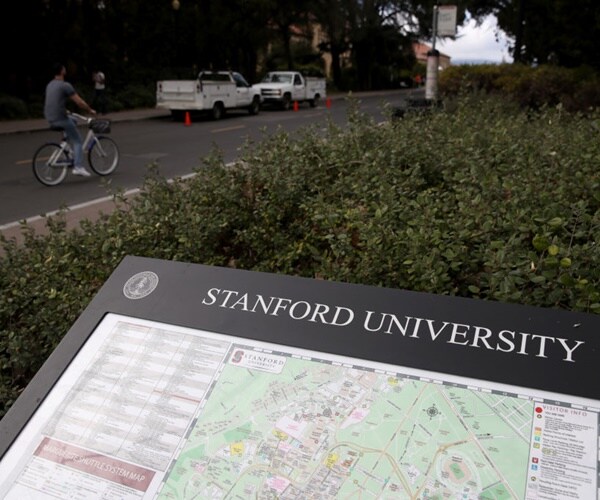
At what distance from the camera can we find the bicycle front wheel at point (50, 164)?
10.3m

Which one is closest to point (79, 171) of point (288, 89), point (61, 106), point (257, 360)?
point (61, 106)

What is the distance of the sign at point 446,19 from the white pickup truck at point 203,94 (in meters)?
9.72

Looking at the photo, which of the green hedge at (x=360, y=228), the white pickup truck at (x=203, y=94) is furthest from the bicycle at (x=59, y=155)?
the white pickup truck at (x=203, y=94)

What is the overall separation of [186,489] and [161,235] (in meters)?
2.35

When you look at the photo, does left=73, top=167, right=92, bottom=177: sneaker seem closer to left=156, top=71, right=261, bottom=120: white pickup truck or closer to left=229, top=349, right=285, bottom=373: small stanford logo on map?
left=229, top=349, right=285, bottom=373: small stanford logo on map

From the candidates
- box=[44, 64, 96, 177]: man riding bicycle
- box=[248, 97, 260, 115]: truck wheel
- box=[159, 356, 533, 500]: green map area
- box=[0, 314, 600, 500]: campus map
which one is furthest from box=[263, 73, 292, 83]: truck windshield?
box=[159, 356, 533, 500]: green map area

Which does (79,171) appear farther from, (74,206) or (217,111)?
(217,111)

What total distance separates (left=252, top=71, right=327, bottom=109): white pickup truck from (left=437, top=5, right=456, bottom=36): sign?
1249 cm

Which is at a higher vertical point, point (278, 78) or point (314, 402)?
point (314, 402)

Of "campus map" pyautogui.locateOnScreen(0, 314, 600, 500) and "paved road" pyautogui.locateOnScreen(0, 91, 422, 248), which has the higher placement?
"campus map" pyautogui.locateOnScreen(0, 314, 600, 500)

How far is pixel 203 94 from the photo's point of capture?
22422 millimetres

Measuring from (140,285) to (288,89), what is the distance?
2740 centimetres

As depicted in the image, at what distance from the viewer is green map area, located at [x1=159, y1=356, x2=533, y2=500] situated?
1699 millimetres

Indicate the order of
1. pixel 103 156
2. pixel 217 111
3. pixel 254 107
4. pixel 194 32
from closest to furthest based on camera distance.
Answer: pixel 103 156 < pixel 217 111 < pixel 254 107 < pixel 194 32
